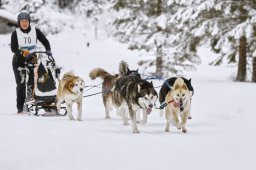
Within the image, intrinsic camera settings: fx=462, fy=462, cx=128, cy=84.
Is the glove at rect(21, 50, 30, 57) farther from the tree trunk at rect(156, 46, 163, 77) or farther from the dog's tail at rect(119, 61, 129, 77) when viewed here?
the tree trunk at rect(156, 46, 163, 77)

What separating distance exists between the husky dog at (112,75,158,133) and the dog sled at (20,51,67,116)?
1.91 meters

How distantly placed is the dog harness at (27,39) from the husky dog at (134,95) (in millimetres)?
2439

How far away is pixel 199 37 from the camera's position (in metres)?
19.6

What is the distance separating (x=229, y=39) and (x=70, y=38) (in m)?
43.0

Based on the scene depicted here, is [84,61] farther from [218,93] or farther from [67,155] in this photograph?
[67,155]

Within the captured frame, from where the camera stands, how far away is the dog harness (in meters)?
10.4

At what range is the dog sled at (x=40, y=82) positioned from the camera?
10.5 meters

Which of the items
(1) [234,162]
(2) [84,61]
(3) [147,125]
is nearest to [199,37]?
(3) [147,125]

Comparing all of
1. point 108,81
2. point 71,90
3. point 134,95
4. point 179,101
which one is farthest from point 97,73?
point 179,101

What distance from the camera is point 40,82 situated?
10.5 m

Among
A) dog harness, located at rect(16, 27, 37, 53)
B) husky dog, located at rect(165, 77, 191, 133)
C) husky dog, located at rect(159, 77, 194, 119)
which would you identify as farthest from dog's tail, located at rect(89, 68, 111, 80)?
husky dog, located at rect(165, 77, 191, 133)

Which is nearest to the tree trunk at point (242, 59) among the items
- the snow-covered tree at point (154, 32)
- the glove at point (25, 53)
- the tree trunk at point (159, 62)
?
the snow-covered tree at point (154, 32)

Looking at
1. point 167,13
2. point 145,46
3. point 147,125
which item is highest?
point 167,13

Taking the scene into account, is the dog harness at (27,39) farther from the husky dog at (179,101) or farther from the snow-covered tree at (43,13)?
the snow-covered tree at (43,13)
